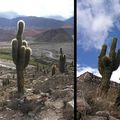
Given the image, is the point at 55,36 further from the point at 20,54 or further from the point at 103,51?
the point at 103,51

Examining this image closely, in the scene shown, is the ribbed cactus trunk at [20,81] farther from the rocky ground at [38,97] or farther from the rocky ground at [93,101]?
the rocky ground at [93,101]

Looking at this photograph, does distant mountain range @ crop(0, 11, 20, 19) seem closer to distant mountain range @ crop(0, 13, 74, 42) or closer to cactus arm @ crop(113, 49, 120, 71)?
distant mountain range @ crop(0, 13, 74, 42)

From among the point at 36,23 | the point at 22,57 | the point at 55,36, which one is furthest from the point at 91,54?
the point at 22,57

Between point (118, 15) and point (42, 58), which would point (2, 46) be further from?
point (118, 15)

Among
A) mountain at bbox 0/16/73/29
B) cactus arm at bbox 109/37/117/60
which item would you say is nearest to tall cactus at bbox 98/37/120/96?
cactus arm at bbox 109/37/117/60

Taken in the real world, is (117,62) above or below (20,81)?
above
